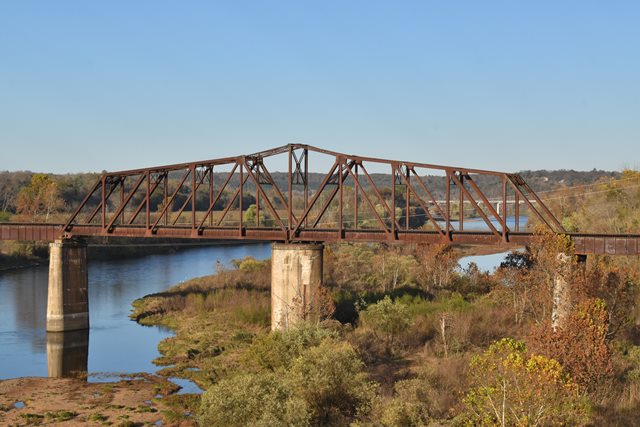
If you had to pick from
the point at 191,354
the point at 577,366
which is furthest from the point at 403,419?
the point at 191,354

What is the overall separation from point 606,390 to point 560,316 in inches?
474

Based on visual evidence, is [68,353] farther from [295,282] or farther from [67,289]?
[295,282]

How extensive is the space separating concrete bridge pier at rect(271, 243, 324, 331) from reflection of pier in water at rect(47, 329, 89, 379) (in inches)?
576

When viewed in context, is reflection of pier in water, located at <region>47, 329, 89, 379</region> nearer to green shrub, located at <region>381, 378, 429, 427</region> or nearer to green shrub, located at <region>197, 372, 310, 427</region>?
green shrub, located at <region>197, 372, 310, 427</region>

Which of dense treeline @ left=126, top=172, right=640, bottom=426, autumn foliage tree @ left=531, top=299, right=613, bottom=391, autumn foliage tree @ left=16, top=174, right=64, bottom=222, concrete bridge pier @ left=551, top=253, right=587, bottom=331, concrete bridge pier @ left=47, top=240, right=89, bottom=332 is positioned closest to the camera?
dense treeline @ left=126, top=172, right=640, bottom=426

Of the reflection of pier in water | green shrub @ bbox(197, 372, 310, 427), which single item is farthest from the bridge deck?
green shrub @ bbox(197, 372, 310, 427)

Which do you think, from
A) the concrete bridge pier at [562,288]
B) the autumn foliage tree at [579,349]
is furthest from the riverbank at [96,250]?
the autumn foliage tree at [579,349]

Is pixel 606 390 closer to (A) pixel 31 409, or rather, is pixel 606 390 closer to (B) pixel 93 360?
(A) pixel 31 409

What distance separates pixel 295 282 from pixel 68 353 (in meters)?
19.2

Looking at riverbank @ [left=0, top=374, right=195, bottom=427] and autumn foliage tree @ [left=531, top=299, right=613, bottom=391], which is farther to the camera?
riverbank @ [left=0, top=374, right=195, bottom=427]

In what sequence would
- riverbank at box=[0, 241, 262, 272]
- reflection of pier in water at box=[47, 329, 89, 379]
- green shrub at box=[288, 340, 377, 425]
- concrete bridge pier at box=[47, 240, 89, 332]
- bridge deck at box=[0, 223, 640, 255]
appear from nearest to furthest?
green shrub at box=[288, 340, 377, 425]
bridge deck at box=[0, 223, 640, 255]
reflection of pier in water at box=[47, 329, 89, 379]
concrete bridge pier at box=[47, 240, 89, 332]
riverbank at box=[0, 241, 262, 272]

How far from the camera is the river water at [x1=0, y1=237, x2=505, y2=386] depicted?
161 ft

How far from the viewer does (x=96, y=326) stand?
6219 cm

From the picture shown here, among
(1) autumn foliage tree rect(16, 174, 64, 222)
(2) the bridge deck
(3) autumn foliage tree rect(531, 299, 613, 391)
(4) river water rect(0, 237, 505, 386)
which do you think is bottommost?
(4) river water rect(0, 237, 505, 386)
